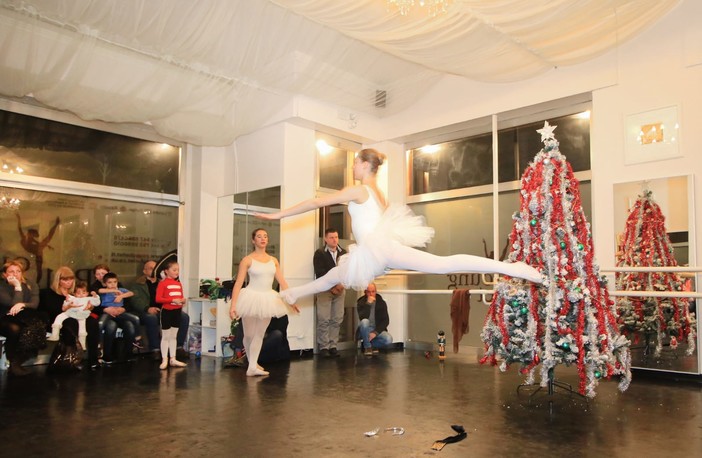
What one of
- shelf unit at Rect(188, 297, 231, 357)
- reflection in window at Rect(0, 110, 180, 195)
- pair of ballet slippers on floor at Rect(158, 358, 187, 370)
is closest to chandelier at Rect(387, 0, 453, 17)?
shelf unit at Rect(188, 297, 231, 357)

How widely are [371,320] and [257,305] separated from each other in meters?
2.69

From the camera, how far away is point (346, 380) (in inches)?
212

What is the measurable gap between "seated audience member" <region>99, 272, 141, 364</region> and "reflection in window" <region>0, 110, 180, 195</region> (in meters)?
1.50

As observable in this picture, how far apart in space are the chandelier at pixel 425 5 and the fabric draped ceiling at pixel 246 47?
0.27ft

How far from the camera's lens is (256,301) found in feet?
17.7

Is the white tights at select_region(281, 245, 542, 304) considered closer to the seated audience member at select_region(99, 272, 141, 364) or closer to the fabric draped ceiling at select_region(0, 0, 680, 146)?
the fabric draped ceiling at select_region(0, 0, 680, 146)

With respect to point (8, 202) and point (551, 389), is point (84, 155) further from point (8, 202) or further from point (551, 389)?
point (551, 389)

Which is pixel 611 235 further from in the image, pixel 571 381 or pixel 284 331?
pixel 284 331

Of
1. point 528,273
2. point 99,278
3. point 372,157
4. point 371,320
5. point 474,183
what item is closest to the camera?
point 528,273

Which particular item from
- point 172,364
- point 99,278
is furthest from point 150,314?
point 172,364

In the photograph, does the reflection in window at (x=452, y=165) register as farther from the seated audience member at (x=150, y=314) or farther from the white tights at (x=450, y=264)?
the seated audience member at (x=150, y=314)

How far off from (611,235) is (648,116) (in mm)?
1358

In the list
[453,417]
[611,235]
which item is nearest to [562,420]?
[453,417]

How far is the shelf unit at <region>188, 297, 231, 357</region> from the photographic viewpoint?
714 centimetres
